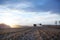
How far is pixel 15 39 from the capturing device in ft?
37.4

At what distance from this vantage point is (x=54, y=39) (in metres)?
11.3

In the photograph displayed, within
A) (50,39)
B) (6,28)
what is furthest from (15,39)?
(6,28)

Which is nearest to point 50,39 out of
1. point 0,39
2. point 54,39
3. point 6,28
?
point 54,39

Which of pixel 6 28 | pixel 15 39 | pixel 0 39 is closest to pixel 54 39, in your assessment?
pixel 15 39

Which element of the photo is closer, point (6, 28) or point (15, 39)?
point (15, 39)

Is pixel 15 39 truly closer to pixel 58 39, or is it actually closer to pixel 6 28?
pixel 58 39

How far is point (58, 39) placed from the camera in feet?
37.3

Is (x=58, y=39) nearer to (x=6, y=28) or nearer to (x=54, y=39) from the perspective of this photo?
(x=54, y=39)

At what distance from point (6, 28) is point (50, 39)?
941 cm

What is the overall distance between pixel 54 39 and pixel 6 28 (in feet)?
31.3

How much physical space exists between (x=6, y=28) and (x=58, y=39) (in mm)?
9660

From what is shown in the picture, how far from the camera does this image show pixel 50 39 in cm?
1127

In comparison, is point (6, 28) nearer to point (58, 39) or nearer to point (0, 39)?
point (0, 39)

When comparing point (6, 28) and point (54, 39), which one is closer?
point (54, 39)
